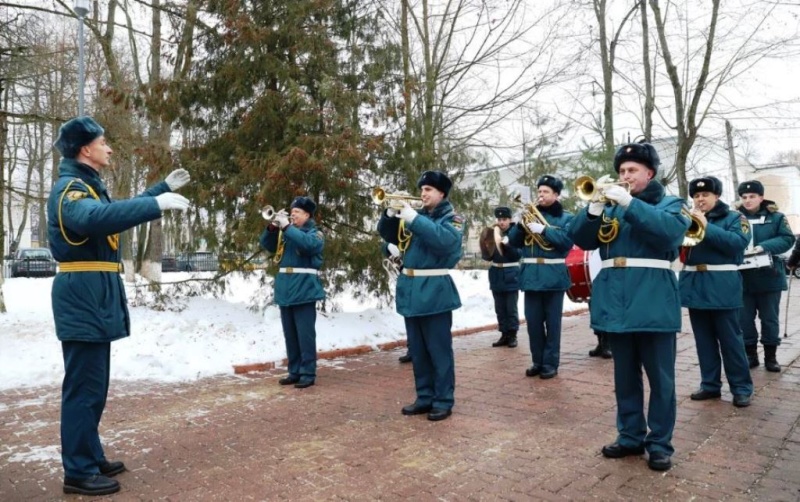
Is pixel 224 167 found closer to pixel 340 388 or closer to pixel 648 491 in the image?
pixel 340 388

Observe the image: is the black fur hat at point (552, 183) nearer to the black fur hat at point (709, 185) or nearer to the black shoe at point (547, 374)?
the black fur hat at point (709, 185)

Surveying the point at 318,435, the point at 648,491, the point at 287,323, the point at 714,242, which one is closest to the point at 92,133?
the point at 318,435

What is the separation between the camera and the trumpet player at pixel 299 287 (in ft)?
21.3

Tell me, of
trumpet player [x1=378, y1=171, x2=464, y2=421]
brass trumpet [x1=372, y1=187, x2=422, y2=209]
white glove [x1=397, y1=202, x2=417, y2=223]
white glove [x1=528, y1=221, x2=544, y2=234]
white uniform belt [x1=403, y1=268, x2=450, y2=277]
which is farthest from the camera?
white glove [x1=528, y1=221, x2=544, y2=234]

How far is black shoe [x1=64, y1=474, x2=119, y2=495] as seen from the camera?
11.8ft

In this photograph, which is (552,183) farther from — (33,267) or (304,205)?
(33,267)

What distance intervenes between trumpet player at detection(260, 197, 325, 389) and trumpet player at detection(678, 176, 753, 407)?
146 inches

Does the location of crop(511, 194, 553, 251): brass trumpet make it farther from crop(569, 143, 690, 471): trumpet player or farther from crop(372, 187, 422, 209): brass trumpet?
crop(569, 143, 690, 471): trumpet player

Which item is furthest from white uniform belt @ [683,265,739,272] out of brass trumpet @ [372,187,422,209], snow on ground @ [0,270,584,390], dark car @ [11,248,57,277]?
dark car @ [11,248,57,277]

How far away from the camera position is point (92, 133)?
12.6 feet

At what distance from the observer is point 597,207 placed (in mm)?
3789

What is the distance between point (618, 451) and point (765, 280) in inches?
147

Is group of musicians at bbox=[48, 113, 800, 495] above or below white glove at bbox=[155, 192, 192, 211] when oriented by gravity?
below

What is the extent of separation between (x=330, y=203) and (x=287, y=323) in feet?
10.3
